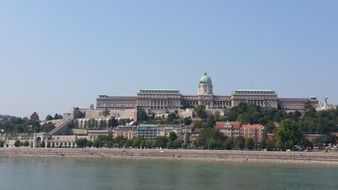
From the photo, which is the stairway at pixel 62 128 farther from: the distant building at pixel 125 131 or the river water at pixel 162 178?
the river water at pixel 162 178

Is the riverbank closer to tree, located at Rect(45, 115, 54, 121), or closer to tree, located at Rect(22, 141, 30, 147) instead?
tree, located at Rect(22, 141, 30, 147)

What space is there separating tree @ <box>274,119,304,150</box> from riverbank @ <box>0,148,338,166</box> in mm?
6678

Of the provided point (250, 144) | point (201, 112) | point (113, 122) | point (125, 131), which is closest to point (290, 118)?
point (201, 112)

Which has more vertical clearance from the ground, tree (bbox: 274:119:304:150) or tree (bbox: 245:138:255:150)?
tree (bbox: 274:119:304:150)

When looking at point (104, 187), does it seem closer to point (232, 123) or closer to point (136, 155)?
point (136, 155)

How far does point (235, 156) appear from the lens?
173 feet

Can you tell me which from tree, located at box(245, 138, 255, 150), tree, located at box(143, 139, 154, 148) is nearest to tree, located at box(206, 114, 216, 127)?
tree, located at box(143, 139, 154, 148)

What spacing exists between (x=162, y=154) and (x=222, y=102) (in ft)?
124

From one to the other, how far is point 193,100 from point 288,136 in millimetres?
34878

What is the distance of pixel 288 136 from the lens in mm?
59719

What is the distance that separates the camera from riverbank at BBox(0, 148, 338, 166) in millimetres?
50344

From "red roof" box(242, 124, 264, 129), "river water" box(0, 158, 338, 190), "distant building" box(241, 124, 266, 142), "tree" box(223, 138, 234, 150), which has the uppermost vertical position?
"red roof" box(242, 124, 264, 129)

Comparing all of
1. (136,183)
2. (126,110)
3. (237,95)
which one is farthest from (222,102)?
(136,183)

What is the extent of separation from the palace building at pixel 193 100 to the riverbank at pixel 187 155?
30.7 meters
